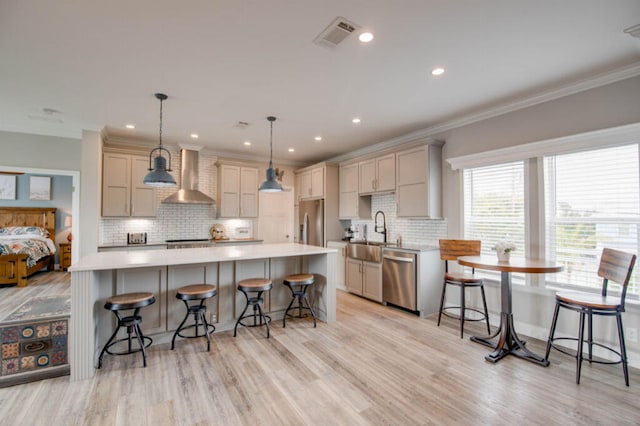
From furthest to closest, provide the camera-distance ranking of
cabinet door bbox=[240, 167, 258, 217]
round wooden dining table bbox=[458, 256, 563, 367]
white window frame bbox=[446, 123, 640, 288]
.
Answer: cabinet door bbox=[240, 167, 258, 217] → white window frame bbox=[446, 123, 640, 288] → round wooden dining table bbox=[458, 256, 563, 367]

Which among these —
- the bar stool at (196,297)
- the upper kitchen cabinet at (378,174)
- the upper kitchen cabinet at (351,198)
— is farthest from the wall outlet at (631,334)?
the bar stool at (196,297)

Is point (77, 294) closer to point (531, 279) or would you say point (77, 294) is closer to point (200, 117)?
point (200, 117)

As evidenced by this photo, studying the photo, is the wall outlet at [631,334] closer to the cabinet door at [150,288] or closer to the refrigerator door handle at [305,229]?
the cabinet door at [150,288]

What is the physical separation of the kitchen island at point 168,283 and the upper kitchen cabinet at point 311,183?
2316mm

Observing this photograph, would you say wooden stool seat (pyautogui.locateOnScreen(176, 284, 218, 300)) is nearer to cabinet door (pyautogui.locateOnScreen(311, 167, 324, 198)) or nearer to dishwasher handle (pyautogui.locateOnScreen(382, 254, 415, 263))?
dishwasher handle (pyautogui.locateOnScreen(382, 254, 415, 263))

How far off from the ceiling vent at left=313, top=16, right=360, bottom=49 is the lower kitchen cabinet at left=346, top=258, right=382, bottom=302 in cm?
329

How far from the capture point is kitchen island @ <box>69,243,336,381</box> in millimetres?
2514

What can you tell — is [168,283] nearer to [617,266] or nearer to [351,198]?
[351,198]

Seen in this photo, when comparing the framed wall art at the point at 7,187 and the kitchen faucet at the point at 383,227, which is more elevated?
the framed wall art at the point at 7,187

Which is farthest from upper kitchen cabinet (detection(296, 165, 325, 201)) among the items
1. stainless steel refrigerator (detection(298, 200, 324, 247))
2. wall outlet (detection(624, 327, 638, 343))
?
wall outlet (detection(624, 327, 638, 343))

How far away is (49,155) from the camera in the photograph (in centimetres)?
→ 495

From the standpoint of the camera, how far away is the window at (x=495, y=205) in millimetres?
3674

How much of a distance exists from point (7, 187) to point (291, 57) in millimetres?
8531

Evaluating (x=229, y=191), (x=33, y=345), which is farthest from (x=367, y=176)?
(x=33, y=345)
